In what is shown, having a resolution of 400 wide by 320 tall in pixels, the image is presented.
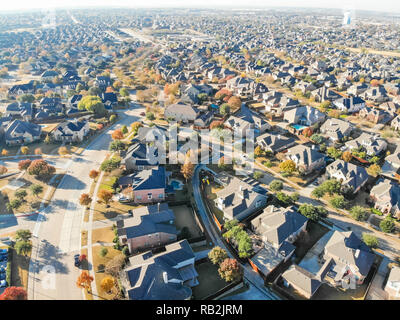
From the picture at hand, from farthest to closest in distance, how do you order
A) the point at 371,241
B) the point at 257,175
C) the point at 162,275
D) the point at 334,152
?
the point at 334,152 → the point at 257,175 → the point at 371,241 → the point at 162,275

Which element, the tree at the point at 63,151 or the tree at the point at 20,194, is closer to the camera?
the tree at the point at 20,194

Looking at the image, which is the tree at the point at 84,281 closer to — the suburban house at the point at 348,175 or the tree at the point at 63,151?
the tree at the point at 63,151

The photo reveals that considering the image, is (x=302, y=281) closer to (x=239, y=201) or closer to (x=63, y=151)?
(x=239, y=201)

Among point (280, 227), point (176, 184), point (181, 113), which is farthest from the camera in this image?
point (181, 113)

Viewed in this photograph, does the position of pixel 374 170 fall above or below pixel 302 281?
above

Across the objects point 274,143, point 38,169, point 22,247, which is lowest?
point 22,247

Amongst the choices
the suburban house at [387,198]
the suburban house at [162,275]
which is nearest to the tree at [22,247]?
the suburban house at [162,275]

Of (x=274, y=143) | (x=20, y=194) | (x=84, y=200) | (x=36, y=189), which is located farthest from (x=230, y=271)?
(x=20, y=194)
